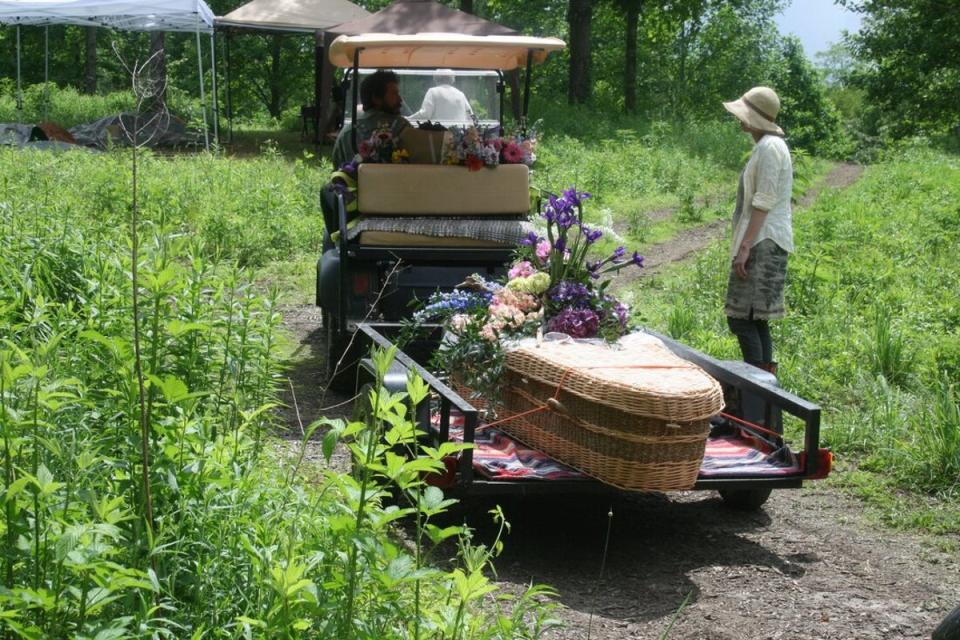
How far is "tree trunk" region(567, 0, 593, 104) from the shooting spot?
34.7 metres

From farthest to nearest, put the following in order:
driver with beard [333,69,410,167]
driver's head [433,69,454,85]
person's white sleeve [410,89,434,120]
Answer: driver's head [433,69,454,85], person's white sleeve [410,89,434,120], driver with beard [333,69,410,167]

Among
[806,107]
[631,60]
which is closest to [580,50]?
[631,60]

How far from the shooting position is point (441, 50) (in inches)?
360

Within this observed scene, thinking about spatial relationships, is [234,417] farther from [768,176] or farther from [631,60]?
[631,60]

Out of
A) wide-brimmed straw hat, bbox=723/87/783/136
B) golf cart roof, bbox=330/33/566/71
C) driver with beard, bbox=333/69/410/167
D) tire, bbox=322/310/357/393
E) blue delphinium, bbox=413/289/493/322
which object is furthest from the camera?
driver with beard, bbox=333/69/410/167

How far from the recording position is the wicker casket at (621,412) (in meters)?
4.96

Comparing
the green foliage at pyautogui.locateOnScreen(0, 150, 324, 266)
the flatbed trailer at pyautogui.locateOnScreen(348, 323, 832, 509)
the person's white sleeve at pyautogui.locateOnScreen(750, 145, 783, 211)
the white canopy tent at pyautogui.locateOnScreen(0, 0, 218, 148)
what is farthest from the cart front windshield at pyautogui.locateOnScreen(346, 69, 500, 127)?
the white canopy tent at pyautogui.locateOnScreen(0, 0, 218, 148)

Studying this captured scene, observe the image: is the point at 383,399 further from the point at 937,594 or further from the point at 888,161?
the point at 888,161

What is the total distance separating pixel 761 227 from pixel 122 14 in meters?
16.8

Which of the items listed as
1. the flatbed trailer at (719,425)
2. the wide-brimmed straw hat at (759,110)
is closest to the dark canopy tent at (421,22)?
the wide-brimmed straw hat at (759,110)

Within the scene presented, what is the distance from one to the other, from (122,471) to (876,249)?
35.6ft

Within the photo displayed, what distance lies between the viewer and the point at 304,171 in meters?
17.9

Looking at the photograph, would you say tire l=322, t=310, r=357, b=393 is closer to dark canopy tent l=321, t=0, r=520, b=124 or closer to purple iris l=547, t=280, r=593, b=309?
purple iris l=547, t=280, r=593, b=309

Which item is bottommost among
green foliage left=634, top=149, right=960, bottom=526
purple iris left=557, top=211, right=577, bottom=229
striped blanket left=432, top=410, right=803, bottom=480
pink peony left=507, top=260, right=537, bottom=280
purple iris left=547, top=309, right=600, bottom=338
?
green foliage left=634, top=149, right=960, bottom=526
